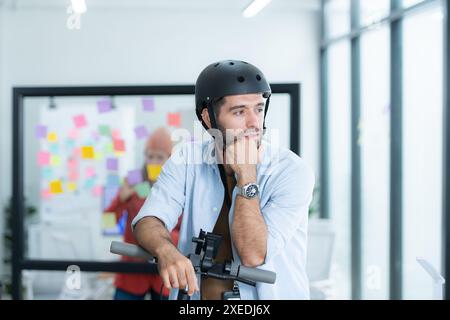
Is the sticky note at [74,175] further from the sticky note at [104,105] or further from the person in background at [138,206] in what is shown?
the sticky note at [104,105]

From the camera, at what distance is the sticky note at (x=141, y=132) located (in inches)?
118

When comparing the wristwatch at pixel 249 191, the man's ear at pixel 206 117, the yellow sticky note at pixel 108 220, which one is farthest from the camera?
the yellow sticky note at pixel 108 220

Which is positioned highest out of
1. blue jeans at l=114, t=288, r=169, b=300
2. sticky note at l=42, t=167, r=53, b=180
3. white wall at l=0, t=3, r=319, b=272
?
white wall at l=0, t=3, r=319, b=272

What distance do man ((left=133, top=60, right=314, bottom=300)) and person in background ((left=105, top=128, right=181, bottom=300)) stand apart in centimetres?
139

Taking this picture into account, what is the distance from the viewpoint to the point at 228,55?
92.3 inches

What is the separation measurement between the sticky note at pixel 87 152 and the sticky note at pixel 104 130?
9 centimetres

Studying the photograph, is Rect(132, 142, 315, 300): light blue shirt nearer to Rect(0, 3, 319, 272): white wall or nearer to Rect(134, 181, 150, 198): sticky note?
Rect(0, 3, 319, 272): white wall

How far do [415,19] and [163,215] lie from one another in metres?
2.17

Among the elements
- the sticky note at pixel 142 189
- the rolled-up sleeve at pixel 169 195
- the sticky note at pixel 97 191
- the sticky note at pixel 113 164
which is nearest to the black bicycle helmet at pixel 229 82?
the rolled-up sleeve at pixel 169 195

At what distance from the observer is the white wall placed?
2512 mm

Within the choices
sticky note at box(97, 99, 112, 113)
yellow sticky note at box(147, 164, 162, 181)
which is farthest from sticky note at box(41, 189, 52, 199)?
yellow sticky note at box(147, 164, 162, 181)

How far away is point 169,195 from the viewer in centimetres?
119

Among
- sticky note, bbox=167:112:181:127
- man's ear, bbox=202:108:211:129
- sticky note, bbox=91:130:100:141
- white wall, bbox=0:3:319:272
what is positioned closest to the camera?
man's ear, bbox=202:108:211:129
